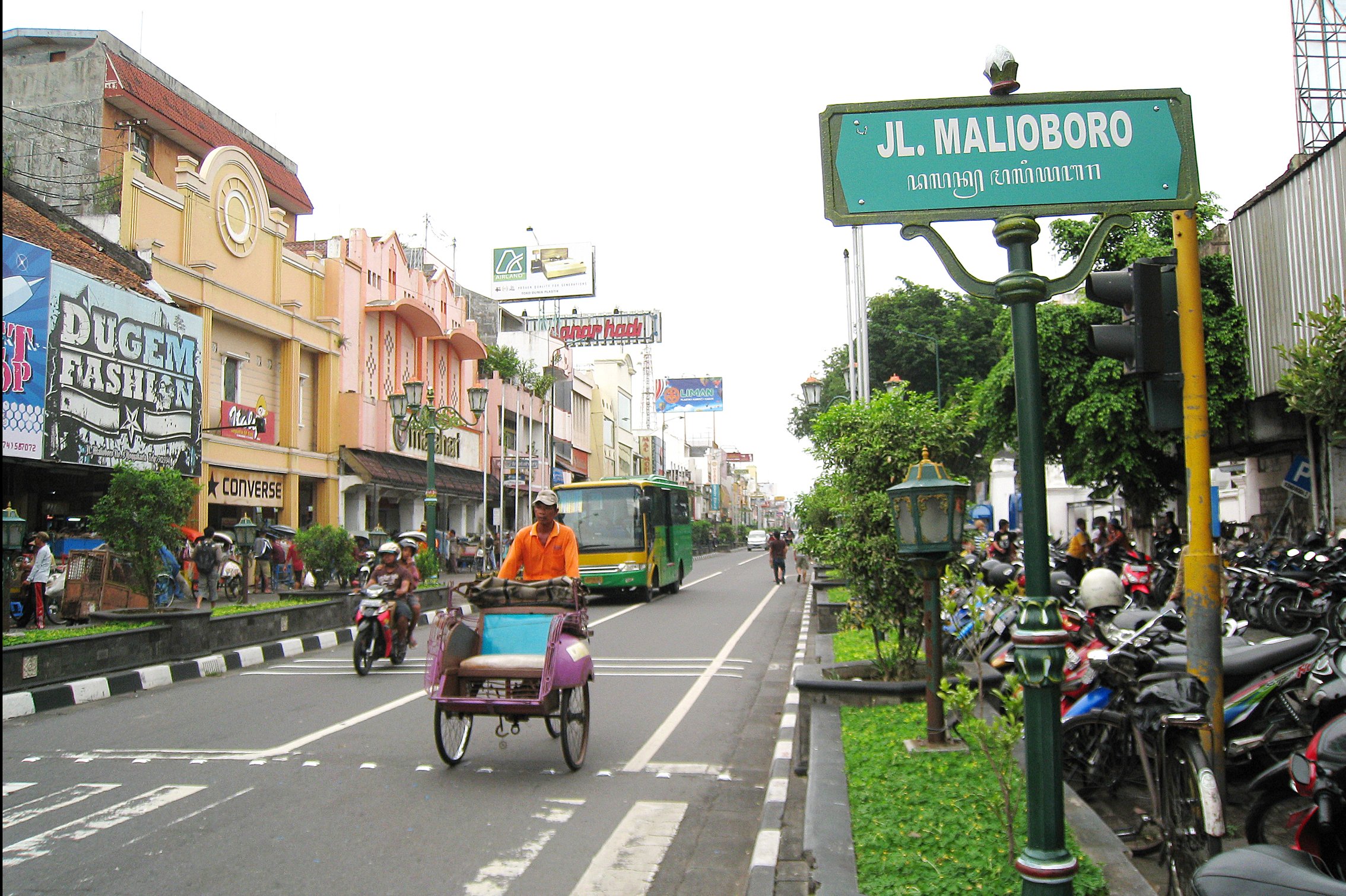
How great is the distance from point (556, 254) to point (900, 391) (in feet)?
170

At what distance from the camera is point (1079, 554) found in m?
18.6

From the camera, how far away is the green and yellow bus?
21.9m

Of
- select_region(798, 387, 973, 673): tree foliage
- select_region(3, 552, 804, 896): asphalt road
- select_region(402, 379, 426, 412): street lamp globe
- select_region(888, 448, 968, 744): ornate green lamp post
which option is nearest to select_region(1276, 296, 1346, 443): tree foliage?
select_region(798, 387, 973, 673): tree foliage

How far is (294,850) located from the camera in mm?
5004

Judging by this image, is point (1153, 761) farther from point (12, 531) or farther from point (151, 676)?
point (12, 531)

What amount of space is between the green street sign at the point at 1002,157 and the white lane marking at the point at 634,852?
3.15 meters

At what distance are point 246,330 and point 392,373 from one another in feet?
25.0

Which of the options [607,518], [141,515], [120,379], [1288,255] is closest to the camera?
[141,515]

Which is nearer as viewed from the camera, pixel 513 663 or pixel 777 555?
pixel 513 663

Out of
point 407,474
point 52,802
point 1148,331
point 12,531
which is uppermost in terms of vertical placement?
point 407,474

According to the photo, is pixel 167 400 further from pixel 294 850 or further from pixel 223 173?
pixel 294 850

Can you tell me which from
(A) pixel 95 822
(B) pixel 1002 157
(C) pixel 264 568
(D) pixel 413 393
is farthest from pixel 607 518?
(B) pixel 1002 157

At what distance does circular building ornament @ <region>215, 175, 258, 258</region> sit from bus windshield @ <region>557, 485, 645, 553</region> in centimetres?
1079

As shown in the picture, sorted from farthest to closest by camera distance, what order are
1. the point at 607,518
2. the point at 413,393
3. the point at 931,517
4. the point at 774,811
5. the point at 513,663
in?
the point at 607,518 → the point at 413,393 → the point at 513,663 → the point at 931,517 → the point at 774,811
